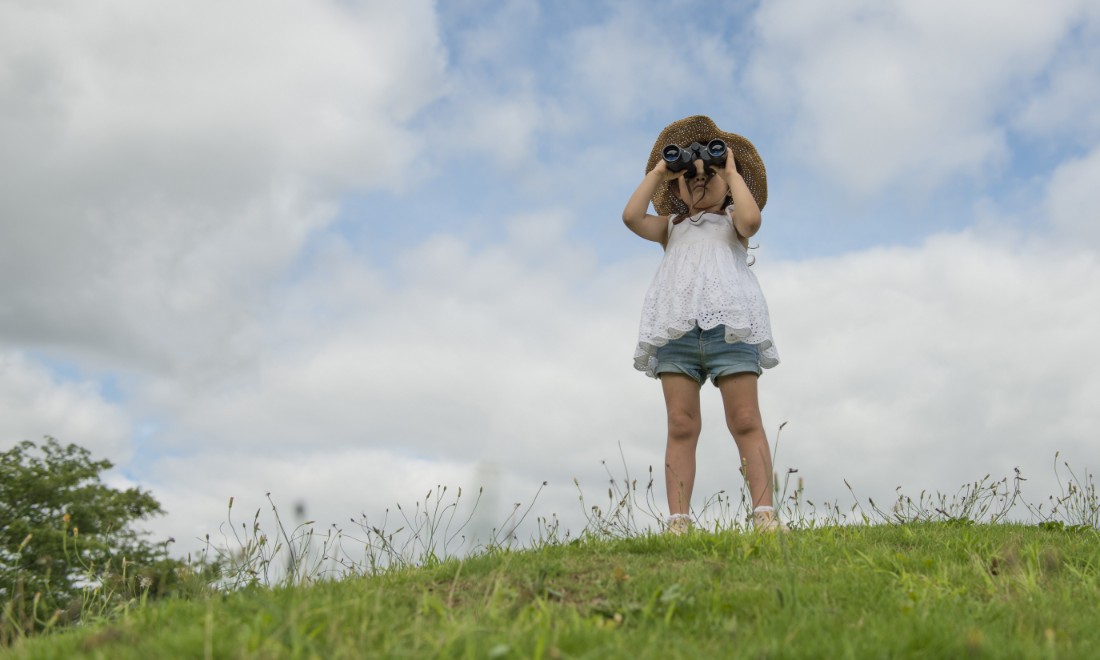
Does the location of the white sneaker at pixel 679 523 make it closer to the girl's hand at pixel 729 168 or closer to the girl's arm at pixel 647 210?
the girl's arm at pixel 647 210

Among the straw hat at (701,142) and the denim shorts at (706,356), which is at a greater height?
→ the straw hat at (701,142)

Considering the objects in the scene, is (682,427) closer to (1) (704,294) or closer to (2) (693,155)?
(1) (704,294)

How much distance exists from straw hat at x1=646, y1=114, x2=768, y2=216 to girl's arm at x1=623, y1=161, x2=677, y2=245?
0.26m

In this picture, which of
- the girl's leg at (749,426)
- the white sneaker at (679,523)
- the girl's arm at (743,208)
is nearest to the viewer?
the white sneaker at (679,523)

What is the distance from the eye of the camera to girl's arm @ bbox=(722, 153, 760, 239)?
614 centimetres

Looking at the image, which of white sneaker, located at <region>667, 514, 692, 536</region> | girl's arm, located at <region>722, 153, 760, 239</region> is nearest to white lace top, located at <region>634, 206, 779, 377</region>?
girl's arm, located at <region>722, 153, 760, 239</region>

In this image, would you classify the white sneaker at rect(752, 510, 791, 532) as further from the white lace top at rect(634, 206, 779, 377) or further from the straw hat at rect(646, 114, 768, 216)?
the straw hat at rect(646, 114, 768, 216)

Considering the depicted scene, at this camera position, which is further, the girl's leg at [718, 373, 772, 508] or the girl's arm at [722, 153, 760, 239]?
the girl's arm at [722, 153, 760, 239]

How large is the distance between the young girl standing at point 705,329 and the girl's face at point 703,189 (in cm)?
1

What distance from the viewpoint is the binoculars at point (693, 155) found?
6398 mm

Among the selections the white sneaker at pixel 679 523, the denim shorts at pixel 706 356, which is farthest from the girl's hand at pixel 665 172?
the white sneaker at pixel 679 523

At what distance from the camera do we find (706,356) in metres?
5.96

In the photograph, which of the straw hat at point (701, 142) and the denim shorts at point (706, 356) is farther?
the straw hat at point (701, 142)

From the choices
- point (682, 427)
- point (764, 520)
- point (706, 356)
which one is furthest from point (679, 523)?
point (706, 356)
